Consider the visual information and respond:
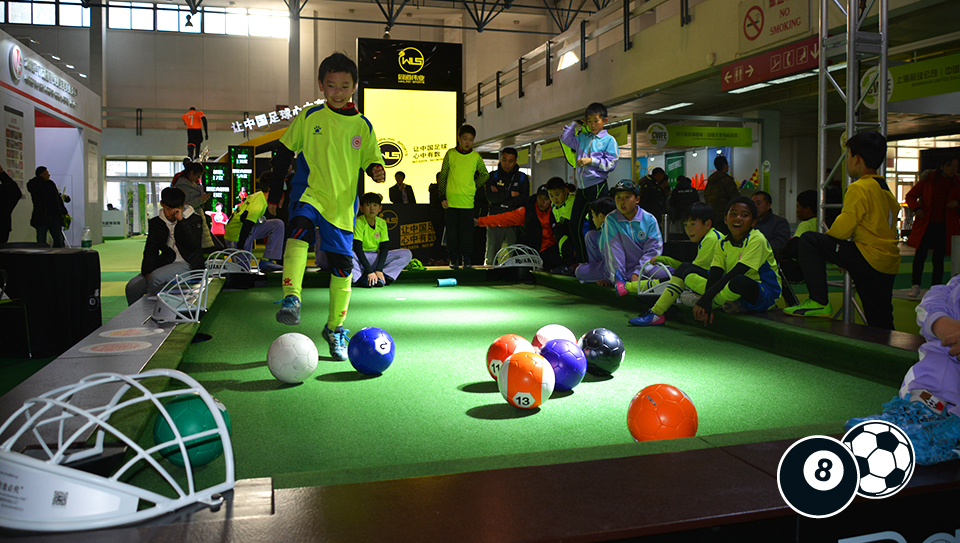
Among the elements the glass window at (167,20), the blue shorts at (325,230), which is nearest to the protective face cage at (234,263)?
the blue shorts at (325,230)

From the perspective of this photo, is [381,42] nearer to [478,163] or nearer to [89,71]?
[478,163]

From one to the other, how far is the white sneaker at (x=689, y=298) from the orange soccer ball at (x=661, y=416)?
9.07 ft

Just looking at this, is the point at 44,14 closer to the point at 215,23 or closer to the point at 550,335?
the point at 215,23

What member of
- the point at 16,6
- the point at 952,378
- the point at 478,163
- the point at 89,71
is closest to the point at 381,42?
the point at 478,163

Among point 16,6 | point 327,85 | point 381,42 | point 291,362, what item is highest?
point 16,6

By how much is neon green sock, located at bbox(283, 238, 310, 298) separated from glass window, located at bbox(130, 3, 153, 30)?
24.8 metres

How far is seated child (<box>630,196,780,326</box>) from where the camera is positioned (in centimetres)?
454

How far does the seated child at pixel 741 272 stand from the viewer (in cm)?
454

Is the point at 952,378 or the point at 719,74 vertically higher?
the point at 719,74

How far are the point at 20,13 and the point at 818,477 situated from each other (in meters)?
28.7

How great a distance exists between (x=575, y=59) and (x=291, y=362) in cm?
1230

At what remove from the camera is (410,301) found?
261 inches

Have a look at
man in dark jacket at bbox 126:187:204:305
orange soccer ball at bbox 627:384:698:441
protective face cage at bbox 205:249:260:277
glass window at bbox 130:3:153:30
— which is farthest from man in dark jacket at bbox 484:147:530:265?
glass window at bbox 130:3:153:30

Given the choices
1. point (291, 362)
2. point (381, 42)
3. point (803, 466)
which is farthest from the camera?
point (381, 42)
